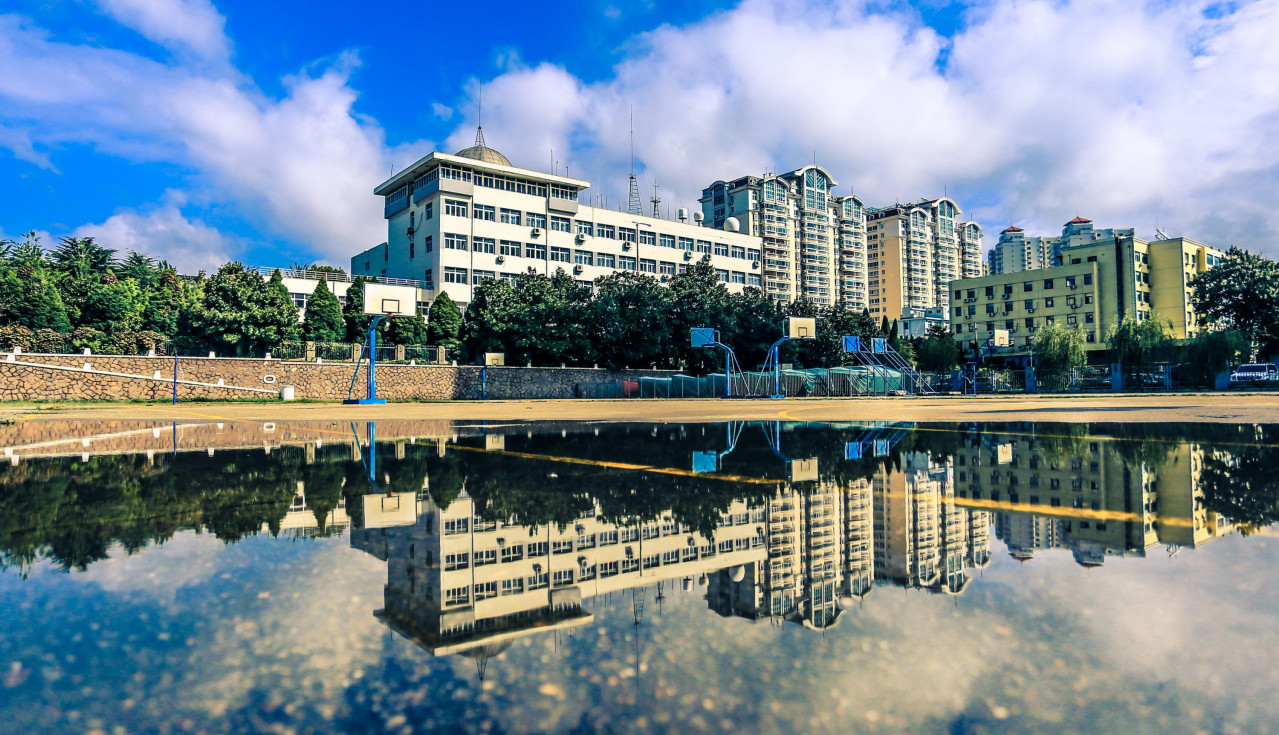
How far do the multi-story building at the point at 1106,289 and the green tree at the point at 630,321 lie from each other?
154ft

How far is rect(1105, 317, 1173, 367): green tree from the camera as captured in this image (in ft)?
161

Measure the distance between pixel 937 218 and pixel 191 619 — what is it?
499ft

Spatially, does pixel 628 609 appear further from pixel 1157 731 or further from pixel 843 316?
pixel 843 316

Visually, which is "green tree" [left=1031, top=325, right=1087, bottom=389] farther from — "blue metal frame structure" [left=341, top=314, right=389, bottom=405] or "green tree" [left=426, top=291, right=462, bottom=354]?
"blue metal frame structure" [left=341, top=314, right=389, bottom=405]

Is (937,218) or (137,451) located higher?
(937,218)

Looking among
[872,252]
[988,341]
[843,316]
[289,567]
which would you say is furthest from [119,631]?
[872,252]

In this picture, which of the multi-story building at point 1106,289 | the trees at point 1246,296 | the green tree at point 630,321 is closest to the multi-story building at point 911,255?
the multi-story building at point 1106,289

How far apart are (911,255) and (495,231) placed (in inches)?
4017

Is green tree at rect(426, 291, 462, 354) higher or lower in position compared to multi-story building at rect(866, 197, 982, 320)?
lower

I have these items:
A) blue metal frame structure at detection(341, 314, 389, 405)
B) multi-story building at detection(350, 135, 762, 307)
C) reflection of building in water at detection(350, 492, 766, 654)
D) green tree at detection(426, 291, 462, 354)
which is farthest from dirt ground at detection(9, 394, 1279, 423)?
multi-story building at detection(350, 135, 762, 307)

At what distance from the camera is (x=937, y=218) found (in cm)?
13800

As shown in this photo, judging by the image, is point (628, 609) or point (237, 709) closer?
point (237, 709)

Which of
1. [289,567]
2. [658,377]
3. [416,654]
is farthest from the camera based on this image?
[658,377]

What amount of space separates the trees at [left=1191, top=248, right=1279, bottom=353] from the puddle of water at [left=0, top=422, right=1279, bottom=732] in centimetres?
6608
